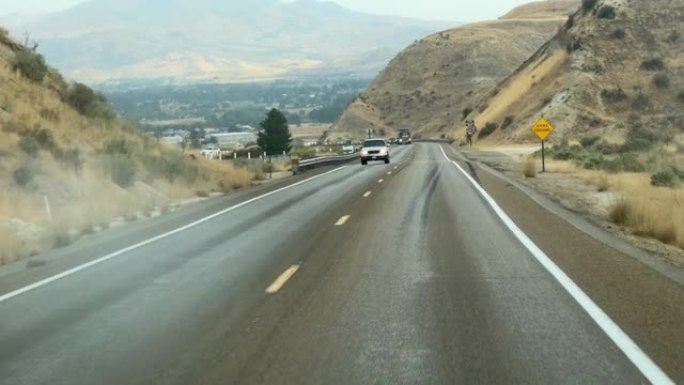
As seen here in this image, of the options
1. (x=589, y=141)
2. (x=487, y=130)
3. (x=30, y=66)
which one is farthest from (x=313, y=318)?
(x=487, y=130)

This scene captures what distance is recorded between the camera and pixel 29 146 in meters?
23.6

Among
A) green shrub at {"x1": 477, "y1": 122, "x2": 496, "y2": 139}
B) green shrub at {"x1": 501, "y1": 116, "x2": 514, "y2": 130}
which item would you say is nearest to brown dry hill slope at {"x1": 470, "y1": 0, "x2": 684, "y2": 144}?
green shrub at {"x1": 501, "y1": 116, "x2": 514, "y2": 130}

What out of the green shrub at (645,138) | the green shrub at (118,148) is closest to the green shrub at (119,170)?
the green shrub at (118,148)

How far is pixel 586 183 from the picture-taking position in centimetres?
3055

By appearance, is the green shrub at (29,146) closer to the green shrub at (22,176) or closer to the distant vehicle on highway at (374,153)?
the green shrub at (22,176)

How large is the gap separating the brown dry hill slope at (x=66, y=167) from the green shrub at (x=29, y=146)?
0.09 feet

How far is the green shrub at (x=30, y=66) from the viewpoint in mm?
33594

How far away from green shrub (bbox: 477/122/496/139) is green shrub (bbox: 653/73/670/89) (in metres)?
22.5

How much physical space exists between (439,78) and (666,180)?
14961 centimetres

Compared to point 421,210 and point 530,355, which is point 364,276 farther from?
point 421,210

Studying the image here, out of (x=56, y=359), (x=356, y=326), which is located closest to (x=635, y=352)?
(x=356, y=326)

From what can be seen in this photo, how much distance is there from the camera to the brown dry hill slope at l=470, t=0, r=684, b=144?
269 feet

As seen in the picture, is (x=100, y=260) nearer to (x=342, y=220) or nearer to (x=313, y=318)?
(x=313, y=318)

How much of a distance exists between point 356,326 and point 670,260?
6.40m
